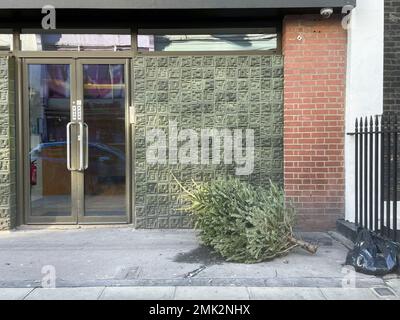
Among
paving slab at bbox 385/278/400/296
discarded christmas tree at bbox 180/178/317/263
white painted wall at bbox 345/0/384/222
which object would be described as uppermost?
white painted wall at bbox 345/0/384/222

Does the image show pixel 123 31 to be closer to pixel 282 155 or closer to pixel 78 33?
pixel 78 33

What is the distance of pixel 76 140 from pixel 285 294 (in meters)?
4.23

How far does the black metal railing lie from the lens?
522 cm

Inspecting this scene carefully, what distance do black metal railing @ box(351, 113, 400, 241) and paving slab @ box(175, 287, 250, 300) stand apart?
74.4 inches

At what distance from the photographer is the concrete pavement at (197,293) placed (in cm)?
454

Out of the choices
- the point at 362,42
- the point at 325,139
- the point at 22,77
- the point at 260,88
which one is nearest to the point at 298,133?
the point at 325,139

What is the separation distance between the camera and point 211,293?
4656 millimetres

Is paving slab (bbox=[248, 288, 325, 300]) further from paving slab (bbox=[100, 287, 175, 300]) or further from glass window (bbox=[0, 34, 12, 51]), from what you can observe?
glass window (bbox=[0, 34, 12, 51])

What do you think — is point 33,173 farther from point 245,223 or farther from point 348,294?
point 348,294

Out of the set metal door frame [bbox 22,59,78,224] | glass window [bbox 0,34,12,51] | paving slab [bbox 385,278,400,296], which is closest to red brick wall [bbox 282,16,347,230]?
paving slab [bbox 385,278,400,296]

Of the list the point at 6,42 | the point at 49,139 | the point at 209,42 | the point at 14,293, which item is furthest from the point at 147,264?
the point at 6,42

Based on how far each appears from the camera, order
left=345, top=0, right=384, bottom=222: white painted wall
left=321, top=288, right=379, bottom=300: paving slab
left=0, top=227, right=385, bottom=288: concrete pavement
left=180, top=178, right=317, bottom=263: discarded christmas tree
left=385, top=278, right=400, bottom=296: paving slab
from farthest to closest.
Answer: left=345, top=0, right=384, bottom=222: white painted wall
left=180, top=178, right=317, bottom=263: discarded christmas tree
left=0, top=227, right=385, bottom=288: concrete pavement
left=385, top=278, right=400, bottom=296: paving slab
left=321, top=288, right=379, bottom=300: paving slab

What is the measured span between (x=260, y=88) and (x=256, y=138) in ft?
2.55

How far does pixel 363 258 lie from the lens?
5238 mm
